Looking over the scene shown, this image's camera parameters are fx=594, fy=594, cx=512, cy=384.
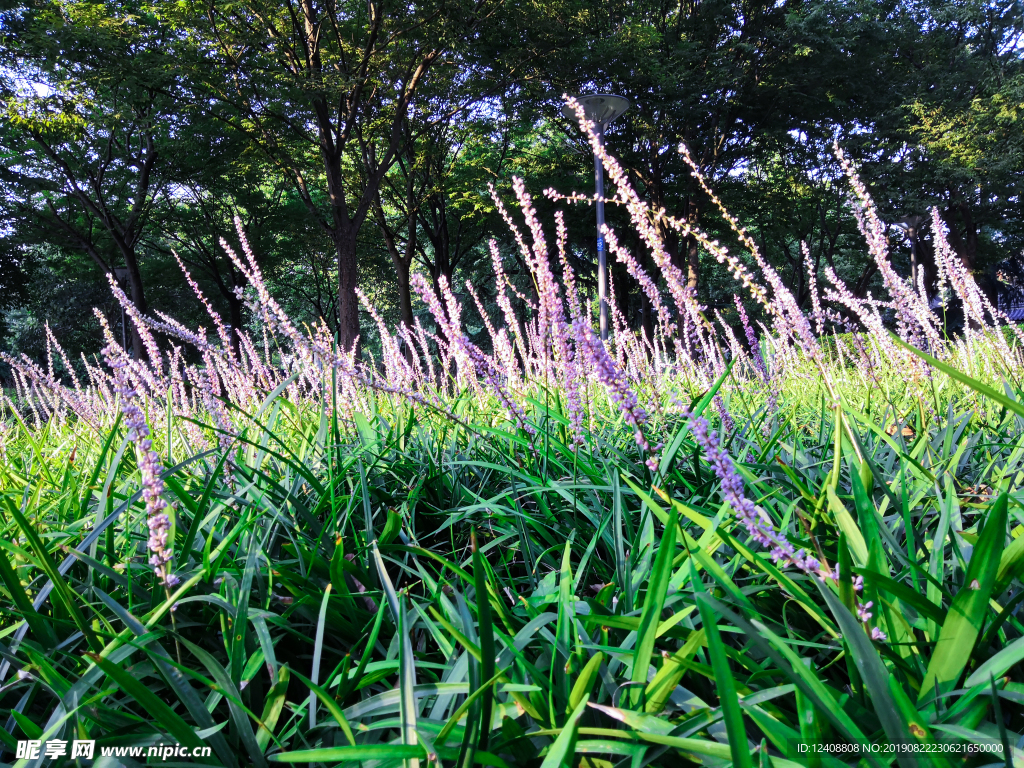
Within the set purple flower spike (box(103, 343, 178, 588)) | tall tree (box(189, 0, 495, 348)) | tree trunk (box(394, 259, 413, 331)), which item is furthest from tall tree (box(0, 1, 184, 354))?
purple flower spike (box(103, 343, 178, 588))

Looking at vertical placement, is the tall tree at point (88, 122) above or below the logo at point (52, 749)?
above

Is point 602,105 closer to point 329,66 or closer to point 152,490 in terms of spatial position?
→ point 329,66

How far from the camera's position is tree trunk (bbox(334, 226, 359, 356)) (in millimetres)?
14469

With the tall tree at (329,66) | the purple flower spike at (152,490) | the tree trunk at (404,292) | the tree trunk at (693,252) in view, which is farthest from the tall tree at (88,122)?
the tree trunk at (693,252)

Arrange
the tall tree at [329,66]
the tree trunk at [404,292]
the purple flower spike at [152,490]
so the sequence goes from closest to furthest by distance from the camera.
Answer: the purple flower spike at [152,490] < the tall tree at [329,66] < the tree trunk at [404,292]

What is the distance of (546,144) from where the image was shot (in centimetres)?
2511

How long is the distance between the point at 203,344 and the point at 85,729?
A: 5.47ft

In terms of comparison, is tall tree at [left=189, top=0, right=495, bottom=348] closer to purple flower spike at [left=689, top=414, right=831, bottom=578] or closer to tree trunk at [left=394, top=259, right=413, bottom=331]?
tree trunk at [left=394, top=259, right=413, bottom=331]

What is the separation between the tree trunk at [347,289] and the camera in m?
14.5

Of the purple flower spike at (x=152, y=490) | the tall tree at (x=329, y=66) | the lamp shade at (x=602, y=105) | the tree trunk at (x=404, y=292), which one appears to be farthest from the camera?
the tree trunk at (x=404, y=292)

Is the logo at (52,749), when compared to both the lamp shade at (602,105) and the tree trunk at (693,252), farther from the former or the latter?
the tree trunk at (693,252)

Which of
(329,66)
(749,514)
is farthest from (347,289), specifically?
(749,514)

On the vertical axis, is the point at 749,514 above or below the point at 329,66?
below

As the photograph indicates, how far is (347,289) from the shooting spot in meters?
14.8
